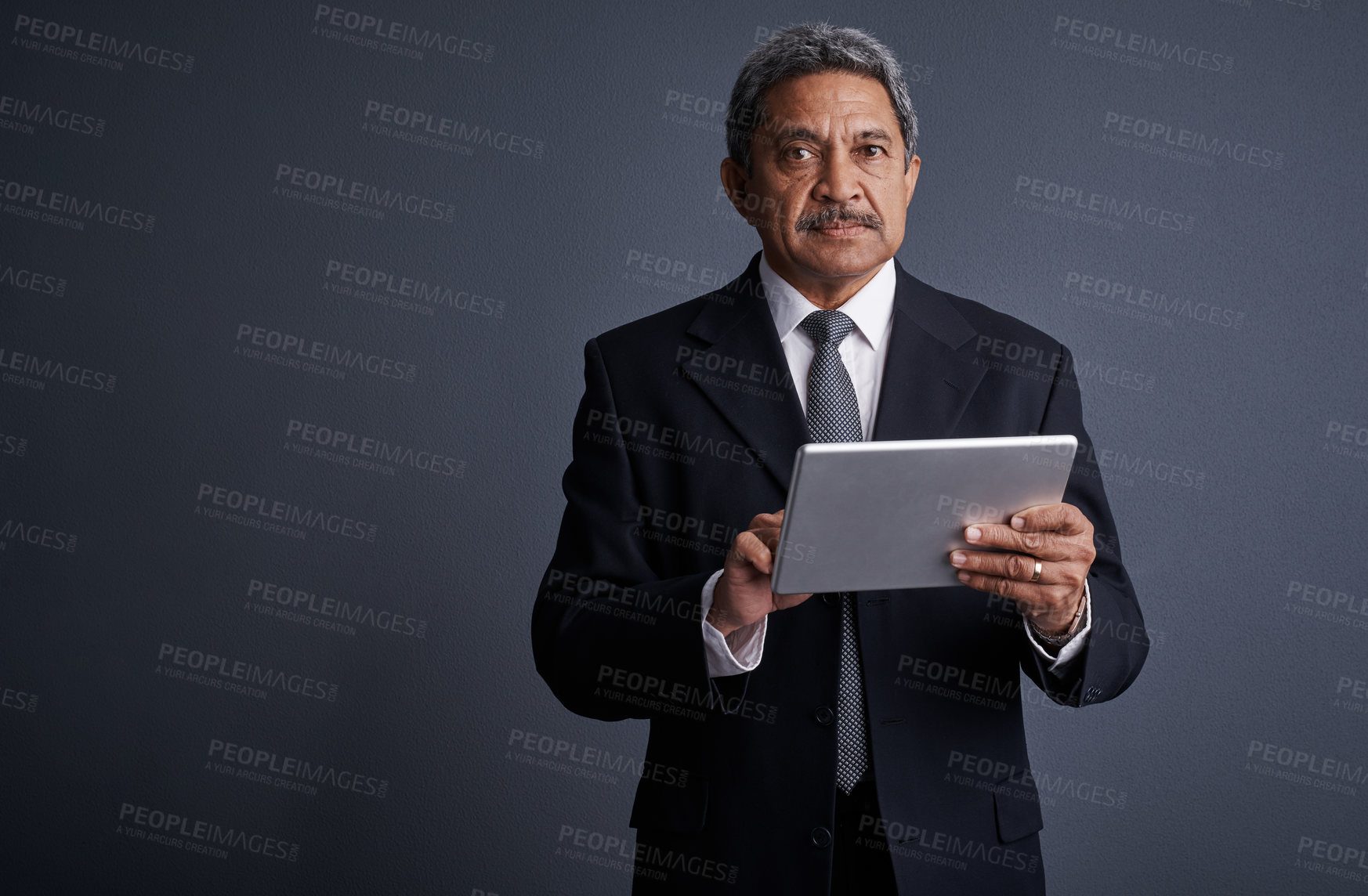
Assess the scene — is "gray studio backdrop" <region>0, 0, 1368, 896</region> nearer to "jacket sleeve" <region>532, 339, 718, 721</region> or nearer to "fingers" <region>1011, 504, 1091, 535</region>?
"jacket sleeve" <region>532, 339, 718, 721</region>

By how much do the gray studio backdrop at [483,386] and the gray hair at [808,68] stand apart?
1356 millimetres

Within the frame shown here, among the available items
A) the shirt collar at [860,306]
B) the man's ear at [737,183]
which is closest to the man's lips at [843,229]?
the shirt collar at [860,306]

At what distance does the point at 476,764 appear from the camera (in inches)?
146

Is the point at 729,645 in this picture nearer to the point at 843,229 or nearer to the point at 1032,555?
the point at 1032,555

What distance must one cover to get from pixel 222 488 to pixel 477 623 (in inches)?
38.3

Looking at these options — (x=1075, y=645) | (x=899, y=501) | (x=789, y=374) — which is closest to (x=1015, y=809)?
(x=1075, y=645)

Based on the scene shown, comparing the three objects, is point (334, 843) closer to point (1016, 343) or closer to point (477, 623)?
point (477, 623)

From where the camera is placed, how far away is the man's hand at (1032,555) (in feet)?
5.41

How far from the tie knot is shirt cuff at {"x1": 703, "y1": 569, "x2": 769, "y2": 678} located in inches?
20.5

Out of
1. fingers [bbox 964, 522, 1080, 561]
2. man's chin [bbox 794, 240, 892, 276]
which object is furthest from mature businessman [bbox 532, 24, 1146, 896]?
fingers [bbox 964, 522, 1080, 561]

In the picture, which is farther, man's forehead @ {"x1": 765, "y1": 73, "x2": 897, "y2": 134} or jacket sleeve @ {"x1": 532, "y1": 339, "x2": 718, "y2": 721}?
man's forehead @ {"x1": 765, "y1": 73, "x2": 897, "y2": 134}

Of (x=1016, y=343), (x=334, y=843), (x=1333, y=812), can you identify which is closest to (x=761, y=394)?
(x=1016, y=343)

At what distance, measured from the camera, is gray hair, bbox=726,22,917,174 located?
2.12 metres

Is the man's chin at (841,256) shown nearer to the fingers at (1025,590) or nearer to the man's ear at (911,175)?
the man's ear at (911,175)
